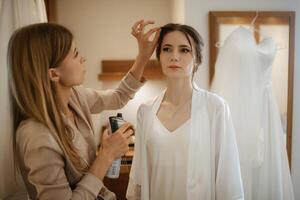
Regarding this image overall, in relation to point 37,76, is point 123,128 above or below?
below

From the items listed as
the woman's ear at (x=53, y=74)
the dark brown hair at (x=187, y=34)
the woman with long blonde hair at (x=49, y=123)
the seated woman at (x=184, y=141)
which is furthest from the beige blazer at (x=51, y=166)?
the dark brown hair at (x=187, y=34)

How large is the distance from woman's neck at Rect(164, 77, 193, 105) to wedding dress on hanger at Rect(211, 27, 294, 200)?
1.36 ft

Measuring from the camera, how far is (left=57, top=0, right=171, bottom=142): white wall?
2.76 metres

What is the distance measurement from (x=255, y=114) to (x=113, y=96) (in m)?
0.81

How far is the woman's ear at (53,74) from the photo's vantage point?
88cm

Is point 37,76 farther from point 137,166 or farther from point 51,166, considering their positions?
point 137,166

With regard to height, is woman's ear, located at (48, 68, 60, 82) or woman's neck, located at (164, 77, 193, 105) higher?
woman's ear, located at (48, 68, 60, 82)

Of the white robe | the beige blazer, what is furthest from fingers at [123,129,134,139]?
the white robe

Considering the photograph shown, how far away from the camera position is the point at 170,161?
1157 millimetres

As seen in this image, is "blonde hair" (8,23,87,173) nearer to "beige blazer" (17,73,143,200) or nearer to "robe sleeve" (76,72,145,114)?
"beige blazer" (17,73,143,200)

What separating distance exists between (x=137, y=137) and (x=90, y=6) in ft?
6.49

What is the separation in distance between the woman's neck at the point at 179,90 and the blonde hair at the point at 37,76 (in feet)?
1.71

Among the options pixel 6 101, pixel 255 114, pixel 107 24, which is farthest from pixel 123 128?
pixel 107 24

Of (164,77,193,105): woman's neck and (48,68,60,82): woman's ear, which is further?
(164,77,193,105): woman's neck
